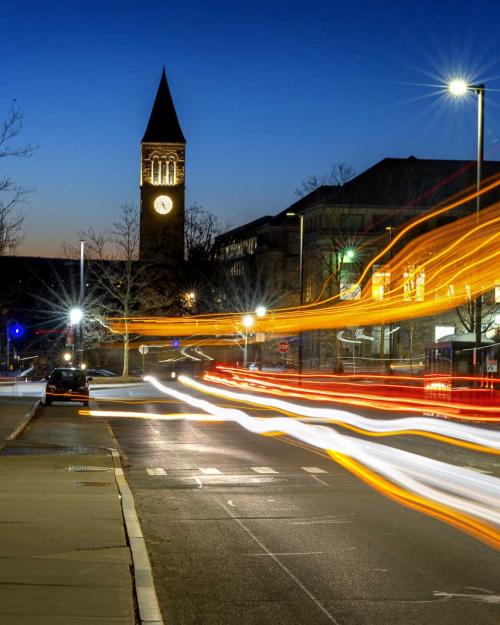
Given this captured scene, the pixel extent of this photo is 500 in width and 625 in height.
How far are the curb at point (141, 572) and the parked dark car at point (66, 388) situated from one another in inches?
1099

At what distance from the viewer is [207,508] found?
13.3 m

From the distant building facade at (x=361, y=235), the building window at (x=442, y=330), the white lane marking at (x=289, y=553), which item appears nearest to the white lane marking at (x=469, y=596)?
the white lane marking at (x=289, y=553)

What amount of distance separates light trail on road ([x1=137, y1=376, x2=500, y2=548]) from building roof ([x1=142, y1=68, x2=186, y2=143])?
12090 centimetres

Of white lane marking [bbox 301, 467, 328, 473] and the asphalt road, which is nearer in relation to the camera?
the asphalt road

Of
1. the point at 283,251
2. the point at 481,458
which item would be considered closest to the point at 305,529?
the point at 481,458

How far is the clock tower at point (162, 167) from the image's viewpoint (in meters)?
142

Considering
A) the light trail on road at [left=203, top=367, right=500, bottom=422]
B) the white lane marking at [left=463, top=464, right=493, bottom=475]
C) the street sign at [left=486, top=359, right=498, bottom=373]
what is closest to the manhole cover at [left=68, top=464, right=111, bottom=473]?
the white lane marking at [left=463, top=464, right=493, bottom=475]

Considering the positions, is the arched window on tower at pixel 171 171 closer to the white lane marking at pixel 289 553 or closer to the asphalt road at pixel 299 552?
the asphalt road at pixel 299 552

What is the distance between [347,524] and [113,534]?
303 cm

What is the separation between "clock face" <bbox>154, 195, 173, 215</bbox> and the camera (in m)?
142

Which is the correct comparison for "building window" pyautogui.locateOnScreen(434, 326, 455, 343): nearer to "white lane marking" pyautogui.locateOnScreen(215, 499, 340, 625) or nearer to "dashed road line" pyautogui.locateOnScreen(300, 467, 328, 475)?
"dashed road line" pyautogui.locateOnScreen(300, 467, 328, 475)

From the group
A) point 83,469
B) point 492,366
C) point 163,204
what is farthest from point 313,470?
point 163,204

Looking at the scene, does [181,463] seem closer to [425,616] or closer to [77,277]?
[425,616]

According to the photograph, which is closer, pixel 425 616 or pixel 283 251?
pixel 425 616
